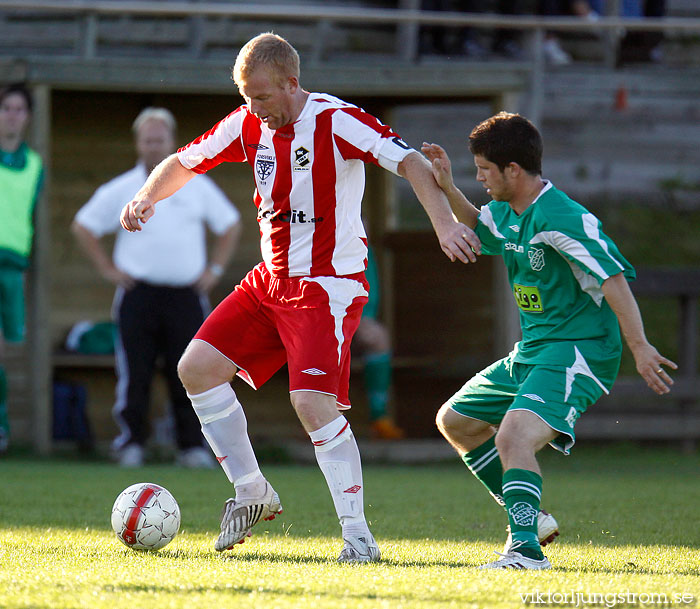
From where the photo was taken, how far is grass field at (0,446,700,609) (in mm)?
3314

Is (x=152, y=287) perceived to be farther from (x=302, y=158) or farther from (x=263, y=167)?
(x=302, y=158)

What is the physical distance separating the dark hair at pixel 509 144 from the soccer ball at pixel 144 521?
6.14 ft

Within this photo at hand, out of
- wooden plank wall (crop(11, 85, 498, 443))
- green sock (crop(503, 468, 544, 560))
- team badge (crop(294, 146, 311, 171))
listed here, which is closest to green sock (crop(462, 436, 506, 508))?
green sock (crop(503, 468, 544, 560))

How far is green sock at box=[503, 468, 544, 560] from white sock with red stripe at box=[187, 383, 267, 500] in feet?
3.59

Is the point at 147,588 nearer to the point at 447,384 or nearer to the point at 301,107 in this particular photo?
the point at 301,107

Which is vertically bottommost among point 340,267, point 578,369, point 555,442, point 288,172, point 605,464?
point 605,464

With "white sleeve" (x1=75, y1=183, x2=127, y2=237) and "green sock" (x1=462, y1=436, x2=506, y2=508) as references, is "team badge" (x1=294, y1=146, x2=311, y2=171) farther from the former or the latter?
"white sleeve" (x1=75, y1=183, x2=127, y2=237)

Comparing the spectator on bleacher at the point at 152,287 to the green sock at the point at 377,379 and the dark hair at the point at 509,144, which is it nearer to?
the green sock at the point at 377,379

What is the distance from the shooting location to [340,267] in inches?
182

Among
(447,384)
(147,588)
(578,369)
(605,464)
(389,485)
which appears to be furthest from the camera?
(447,384)

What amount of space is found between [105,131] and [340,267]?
7.30 meters

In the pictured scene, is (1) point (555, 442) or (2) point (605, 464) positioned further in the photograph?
(2) point (605, 464)

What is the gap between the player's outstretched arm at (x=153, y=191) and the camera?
4.77 meters

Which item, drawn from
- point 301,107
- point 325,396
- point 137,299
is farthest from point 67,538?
point 137,299
